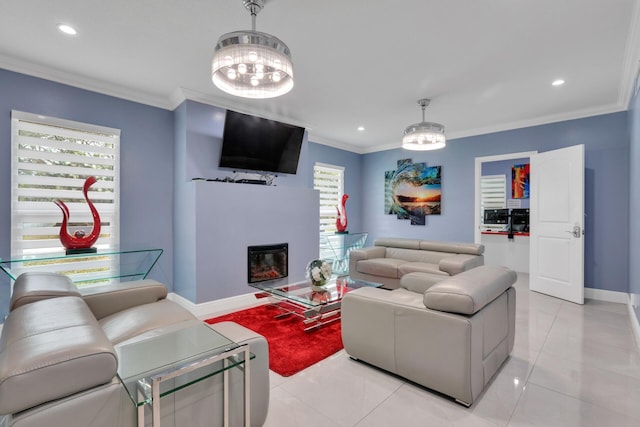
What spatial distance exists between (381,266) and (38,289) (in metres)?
3.61

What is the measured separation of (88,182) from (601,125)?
6.43m

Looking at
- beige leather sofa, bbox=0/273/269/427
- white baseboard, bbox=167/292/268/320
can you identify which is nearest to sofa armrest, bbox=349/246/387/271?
white baseboard, bbox=167/292/268/320

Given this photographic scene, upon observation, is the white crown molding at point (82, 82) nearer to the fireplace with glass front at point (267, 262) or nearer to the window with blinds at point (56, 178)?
the window with blinds at point (56, 178)

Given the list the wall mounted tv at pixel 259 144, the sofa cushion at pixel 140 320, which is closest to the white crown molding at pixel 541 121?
the wall mounted tv at pixel 259 144

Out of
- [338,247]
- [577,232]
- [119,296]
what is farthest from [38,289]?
[577,232]

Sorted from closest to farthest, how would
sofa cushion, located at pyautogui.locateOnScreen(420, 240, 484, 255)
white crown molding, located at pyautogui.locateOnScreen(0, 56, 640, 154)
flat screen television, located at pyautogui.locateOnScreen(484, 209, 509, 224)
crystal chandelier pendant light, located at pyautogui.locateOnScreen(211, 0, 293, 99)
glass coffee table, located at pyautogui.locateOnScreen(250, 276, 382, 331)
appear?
crystal chandelier pendant light, located at pyautogui.locateOnScreen(211, 0, 293, 99), glass coffee table, located at pyautogui.locateOnScreen(250, 276, 382, 331), white crown molding, located at pyautogui.locateOnScreen(0, 56, 640, 154), sofa cushion, located at pyautogui.locateOnScreen(420, 240, 484, 255), flat screen television, located at pyautogui.locateOnScreen(484, 209, 509, 224)

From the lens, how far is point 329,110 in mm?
4426

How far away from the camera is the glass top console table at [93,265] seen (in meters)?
3.02

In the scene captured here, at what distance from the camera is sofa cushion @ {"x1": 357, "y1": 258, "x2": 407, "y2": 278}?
423 cm

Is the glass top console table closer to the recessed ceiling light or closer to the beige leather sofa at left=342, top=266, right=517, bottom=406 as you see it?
the recessed ceiling light

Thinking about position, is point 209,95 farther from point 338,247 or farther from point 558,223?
point 558,223

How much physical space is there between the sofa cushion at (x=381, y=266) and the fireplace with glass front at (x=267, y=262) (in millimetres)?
1154

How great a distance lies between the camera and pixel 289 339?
2.80 m

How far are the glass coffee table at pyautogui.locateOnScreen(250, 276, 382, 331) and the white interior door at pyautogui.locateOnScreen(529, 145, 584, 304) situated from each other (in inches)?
112
